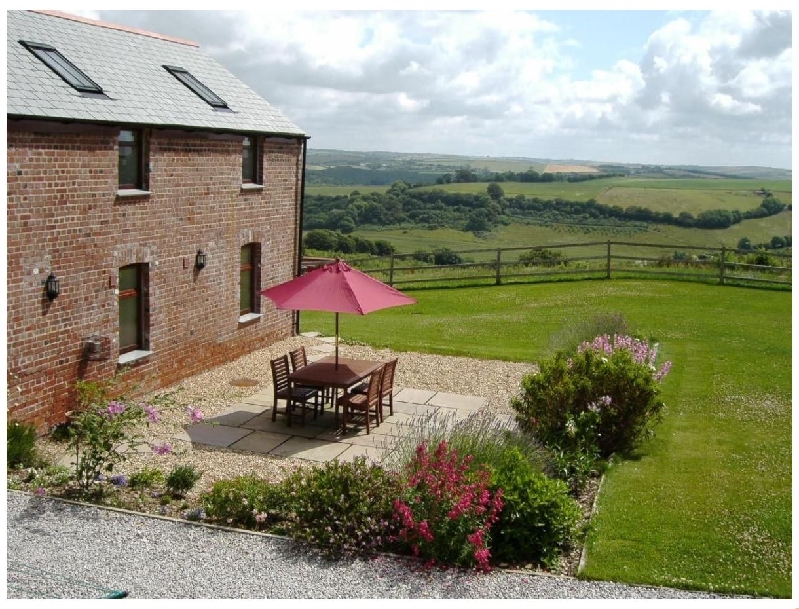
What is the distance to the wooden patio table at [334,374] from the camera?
476 inches

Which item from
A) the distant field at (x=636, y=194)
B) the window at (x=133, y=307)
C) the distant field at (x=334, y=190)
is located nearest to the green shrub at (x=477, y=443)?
the window at (x=133, y=307)

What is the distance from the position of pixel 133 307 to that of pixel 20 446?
373 cm

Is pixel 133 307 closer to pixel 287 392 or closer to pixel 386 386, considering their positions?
pixel 287 392

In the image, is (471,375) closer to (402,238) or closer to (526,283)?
(526,283)

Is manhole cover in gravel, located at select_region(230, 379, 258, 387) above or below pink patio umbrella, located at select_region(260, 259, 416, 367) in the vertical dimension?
below

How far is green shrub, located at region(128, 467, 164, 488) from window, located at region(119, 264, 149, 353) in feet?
13.3

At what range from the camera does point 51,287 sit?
1128 cm

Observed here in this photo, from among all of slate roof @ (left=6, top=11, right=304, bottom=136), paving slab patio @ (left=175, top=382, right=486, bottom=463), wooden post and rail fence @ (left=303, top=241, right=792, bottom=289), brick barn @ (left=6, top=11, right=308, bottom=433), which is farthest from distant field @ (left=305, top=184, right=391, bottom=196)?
paving slab patio @ (left=175, top=382, right=486, bottom=463)

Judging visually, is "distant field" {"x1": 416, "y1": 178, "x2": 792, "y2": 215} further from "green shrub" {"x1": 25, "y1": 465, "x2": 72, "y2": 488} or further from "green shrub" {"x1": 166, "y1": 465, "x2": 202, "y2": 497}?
"green shrub" {"x1": 25, "y1": 465, "x2": 72, "y2": 488}

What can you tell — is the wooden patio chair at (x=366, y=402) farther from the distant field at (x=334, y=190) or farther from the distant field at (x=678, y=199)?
the distant field at (x=334, y=190)

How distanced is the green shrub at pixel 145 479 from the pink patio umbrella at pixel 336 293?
2.99m

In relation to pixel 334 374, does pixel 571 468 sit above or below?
below

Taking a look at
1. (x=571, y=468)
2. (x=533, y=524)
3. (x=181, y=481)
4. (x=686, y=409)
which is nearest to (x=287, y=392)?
(x=181, y=481)

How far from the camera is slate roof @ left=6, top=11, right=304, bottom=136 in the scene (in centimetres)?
1156
